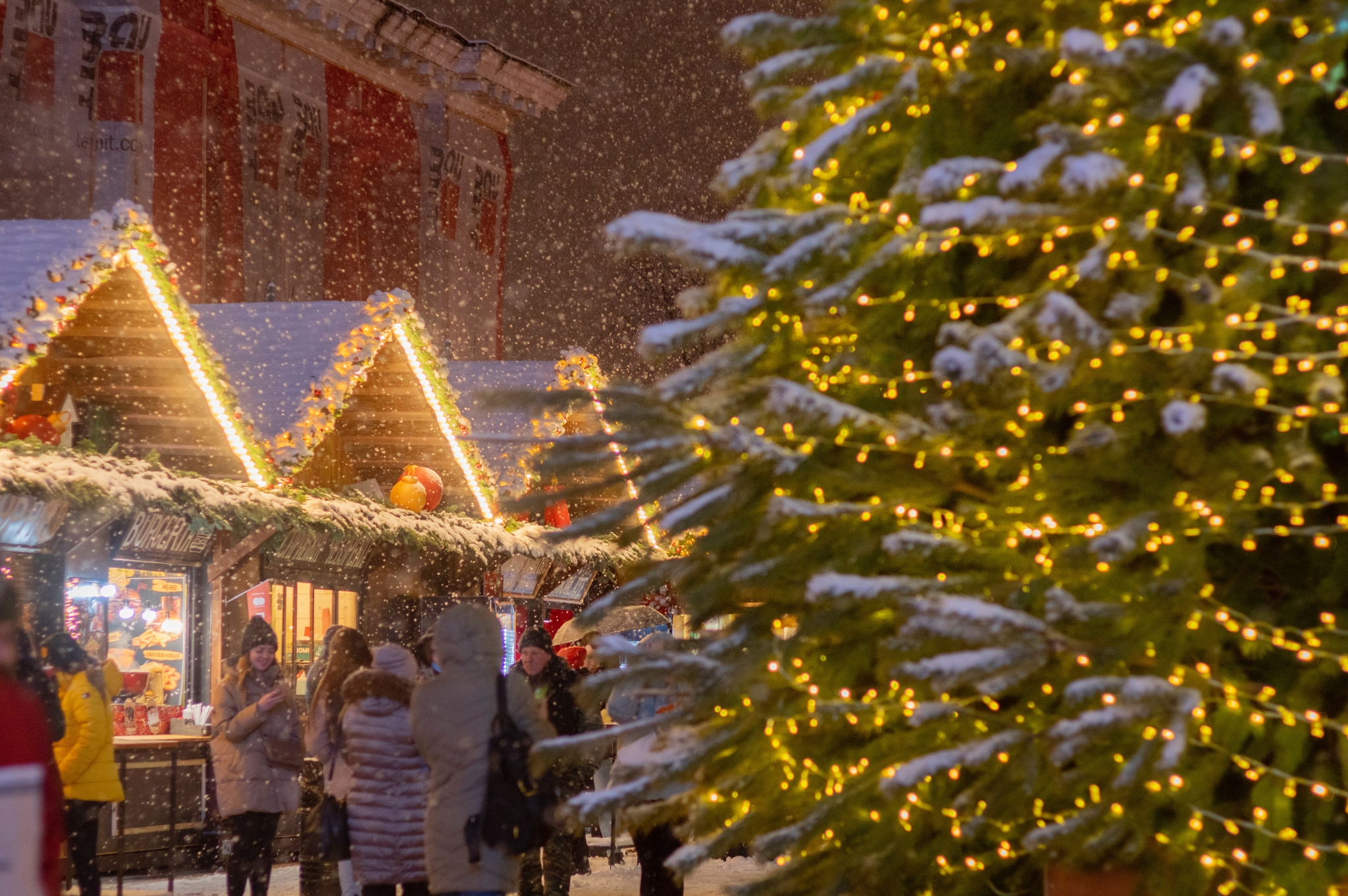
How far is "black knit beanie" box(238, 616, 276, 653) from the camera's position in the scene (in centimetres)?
1023

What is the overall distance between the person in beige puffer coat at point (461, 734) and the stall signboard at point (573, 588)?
1673 centimetres

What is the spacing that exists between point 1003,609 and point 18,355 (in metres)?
8.66

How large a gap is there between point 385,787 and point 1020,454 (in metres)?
4.59

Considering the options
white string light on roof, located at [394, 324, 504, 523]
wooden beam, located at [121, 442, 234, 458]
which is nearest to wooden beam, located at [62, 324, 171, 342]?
wooden beam, located at [121, 442, 234, 458]

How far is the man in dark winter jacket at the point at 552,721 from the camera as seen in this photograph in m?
9.90

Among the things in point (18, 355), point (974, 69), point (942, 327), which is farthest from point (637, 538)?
point (18, 355)

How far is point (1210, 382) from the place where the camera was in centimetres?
354

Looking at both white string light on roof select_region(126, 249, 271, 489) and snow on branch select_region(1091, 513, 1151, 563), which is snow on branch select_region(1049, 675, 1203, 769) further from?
white string light on roof select_region(126, 249, 271, 489)

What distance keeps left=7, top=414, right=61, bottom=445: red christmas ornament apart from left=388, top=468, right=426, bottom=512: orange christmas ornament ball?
4699mm

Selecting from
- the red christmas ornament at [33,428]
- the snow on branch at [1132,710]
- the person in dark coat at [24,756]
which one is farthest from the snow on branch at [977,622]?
the red christmas ornament at [33,428]

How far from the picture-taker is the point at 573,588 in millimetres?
23891

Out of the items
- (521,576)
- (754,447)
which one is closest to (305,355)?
(521,576)

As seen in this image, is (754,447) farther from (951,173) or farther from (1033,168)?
(1033,168)

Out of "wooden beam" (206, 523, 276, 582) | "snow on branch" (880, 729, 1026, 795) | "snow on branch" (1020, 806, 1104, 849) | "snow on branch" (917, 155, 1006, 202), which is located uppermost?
"snow on branch" (917, 155, 1006, 202)
